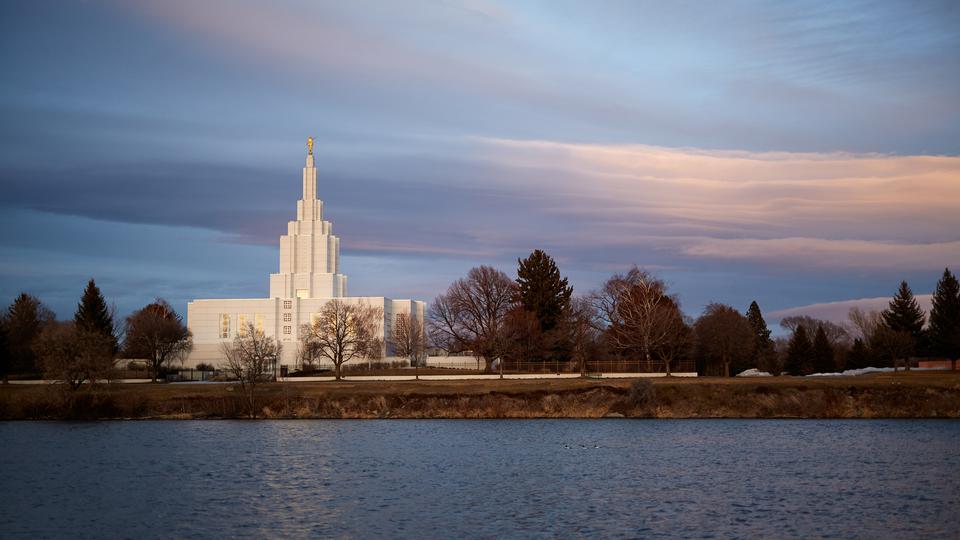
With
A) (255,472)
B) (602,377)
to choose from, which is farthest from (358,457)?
(602,377)

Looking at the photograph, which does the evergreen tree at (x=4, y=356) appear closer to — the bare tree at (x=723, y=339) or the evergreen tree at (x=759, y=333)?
the bare tree at (x=723, y=339)

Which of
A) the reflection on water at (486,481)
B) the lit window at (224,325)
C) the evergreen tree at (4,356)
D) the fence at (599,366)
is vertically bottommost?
the reflection on water at (486,481)

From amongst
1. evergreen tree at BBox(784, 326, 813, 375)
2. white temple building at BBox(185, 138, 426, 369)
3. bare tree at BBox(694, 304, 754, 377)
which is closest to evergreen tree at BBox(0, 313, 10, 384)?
white temple building at BBox(185, 138, 426, 369)

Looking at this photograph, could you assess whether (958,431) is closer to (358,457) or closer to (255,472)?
(358,457)

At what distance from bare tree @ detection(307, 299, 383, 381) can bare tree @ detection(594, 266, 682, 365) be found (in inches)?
1140

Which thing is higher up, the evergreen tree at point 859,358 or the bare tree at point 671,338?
the bare tree at point 671,338

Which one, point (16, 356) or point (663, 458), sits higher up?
point (16, 356)

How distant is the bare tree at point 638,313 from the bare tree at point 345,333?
2896 centimetres

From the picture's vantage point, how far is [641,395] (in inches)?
2657

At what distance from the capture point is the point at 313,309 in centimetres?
14438

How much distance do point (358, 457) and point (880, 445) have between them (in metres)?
26.3

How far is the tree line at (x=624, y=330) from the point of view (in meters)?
98.2

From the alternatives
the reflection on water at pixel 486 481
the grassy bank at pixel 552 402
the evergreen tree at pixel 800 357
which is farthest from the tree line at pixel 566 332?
the reflection on water at pixel 486 481

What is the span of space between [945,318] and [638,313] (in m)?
32.9
